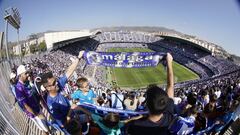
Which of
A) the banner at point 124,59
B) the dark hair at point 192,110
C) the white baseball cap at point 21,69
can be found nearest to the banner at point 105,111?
the banner at point 124,59

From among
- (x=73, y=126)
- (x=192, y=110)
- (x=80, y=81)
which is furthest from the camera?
(x=192, y=110)

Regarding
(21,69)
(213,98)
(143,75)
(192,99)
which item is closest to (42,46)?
(21,69)

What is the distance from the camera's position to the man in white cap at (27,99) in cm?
531

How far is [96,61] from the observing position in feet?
16.4

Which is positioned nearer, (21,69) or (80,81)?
(80,81)

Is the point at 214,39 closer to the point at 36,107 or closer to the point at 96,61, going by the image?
the point at 96,61

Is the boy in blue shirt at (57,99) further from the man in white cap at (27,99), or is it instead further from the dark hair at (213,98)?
the dark hair at (213,98)

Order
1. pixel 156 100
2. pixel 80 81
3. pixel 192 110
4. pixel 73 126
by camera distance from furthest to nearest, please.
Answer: pixel 192 110
pixel 73 126
pixel 80 81
pixel 156 100

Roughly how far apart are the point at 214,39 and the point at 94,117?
145cm

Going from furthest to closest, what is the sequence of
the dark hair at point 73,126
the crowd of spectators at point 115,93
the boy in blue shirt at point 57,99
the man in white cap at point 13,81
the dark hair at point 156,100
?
1. the man in white cap at point 13,81
2. the dark hair at point 73,126
3. the boy in blue shirt at point 57,99
4. the crowd of spectators at point 115,93
5. the dark hair at point 156,100

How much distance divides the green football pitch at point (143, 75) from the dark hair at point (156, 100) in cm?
11

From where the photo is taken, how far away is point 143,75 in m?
4.98

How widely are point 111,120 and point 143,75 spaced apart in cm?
61

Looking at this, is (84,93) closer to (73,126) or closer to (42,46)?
(73,126)
